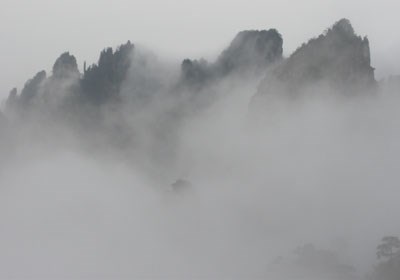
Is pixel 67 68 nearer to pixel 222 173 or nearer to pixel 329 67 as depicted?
pixel 222 173

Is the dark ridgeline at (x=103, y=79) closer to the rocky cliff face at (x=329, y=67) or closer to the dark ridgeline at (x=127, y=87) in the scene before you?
the dark ridgeline at (x=127, y=87)

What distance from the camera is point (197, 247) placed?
399 feet

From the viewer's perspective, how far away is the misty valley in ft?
362

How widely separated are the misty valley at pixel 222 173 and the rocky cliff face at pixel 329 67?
31cm

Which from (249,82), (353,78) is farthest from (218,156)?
(353,78)

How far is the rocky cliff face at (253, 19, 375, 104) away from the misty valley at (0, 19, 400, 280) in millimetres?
311

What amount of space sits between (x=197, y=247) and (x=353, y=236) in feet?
90.8

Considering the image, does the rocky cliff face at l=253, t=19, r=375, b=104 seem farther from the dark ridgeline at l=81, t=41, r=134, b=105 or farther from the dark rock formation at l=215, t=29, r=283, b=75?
the dark ridgeline at l=81, t=41, r=134, b=105

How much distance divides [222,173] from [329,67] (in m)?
38.4

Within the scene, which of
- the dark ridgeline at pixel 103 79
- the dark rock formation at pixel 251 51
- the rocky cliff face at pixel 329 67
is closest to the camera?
the rocky cliff face at pixel 329 67

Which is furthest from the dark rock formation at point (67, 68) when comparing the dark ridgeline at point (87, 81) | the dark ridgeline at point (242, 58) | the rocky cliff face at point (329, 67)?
the rocky cliff face at point (329, 67)

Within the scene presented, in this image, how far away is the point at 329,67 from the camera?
139375mm

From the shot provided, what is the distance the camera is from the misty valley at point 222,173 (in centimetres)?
11019

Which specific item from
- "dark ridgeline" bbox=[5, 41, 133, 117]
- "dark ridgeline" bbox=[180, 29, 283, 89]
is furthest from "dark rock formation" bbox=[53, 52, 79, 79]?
"dark ridgeline" bbox=[180, 29, 283, 89]
